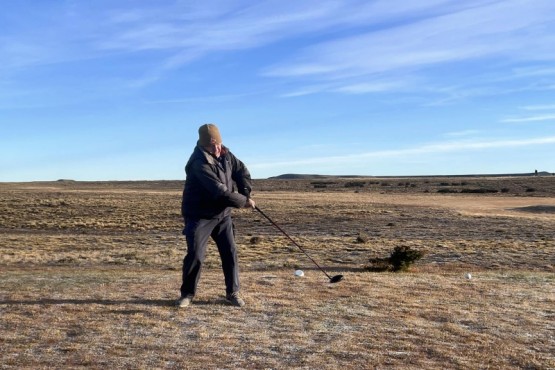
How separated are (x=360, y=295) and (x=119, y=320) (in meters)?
3.41

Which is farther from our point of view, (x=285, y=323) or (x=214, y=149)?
(x=214, y=149)

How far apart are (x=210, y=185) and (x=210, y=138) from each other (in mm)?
615

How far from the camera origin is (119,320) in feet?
23.8

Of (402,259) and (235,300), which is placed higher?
(235,300)

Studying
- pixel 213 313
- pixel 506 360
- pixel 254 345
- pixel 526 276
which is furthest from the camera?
pixel 526 276

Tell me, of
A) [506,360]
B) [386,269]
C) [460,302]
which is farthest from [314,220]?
[506,360]

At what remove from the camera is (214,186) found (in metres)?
7.53

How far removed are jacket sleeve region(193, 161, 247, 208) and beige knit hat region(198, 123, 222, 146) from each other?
295mm

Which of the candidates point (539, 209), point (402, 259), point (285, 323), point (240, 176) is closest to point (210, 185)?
point (240, 176)

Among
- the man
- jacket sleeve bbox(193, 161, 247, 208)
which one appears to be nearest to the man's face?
the man

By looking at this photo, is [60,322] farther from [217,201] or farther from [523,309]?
[523,309]

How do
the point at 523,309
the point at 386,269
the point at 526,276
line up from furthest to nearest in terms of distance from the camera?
the point at 386,269 < the point at 526,276 < the point at 523,309

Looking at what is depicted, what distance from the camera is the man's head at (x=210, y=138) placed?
7.75 meters

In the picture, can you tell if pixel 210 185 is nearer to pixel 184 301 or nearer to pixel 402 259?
pixel 184 301
